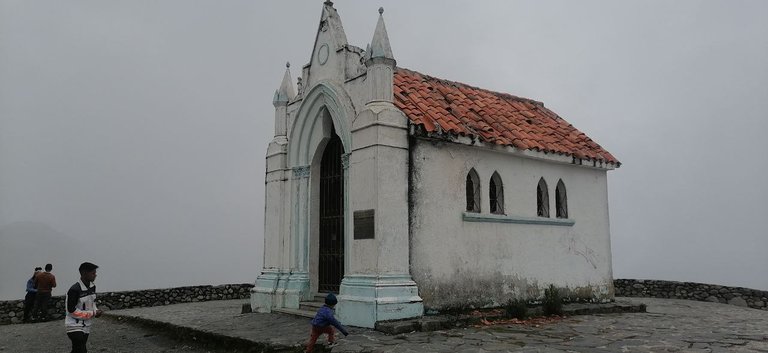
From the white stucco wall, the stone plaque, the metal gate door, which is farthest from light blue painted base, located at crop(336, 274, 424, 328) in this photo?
the metal gate door

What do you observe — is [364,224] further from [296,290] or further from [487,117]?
[487,117]

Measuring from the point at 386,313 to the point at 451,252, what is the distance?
1.95 metres

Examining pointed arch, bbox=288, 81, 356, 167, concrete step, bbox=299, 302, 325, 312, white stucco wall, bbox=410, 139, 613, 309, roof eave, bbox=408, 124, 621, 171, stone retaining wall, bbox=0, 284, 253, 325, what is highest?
pointed arch, bbox=288, 81, 356, 167

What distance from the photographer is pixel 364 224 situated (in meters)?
10.4

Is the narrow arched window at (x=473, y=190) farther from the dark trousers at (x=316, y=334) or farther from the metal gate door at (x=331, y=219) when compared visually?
the dark trousers at (x=316, y=334)

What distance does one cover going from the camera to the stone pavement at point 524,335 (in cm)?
808

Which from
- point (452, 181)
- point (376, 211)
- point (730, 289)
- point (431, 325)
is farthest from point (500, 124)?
point (730, 289)

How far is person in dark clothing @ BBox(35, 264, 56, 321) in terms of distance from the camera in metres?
15.0

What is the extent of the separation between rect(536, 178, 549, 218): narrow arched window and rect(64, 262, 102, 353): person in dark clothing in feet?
30.0

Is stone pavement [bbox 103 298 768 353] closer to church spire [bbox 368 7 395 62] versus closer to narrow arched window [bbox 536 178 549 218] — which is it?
narrow arched window [bbox 536 178 549 218]

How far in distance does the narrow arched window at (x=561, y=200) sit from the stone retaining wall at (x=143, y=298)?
35.9 ft

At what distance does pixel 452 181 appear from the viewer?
1116 cm

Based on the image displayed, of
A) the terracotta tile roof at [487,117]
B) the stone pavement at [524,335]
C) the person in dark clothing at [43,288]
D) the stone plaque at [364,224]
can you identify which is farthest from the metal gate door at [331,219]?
the person in dark clothing at [43,288]

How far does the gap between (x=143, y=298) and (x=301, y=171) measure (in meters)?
7.94
